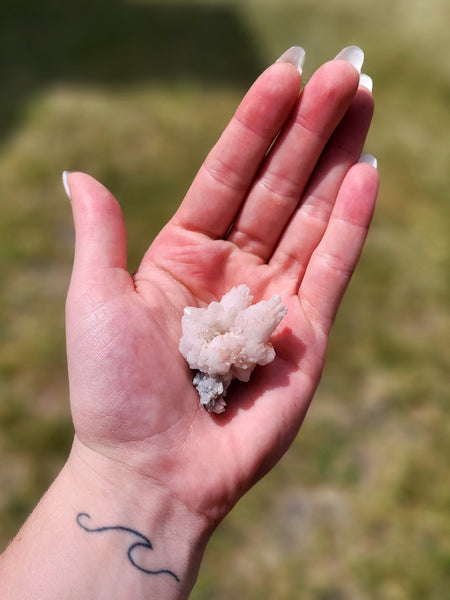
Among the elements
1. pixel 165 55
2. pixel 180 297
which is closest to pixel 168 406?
pixel 180 297

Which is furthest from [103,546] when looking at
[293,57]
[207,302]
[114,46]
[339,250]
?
[114,46]

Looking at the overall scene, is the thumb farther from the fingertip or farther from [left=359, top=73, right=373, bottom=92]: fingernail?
[left=359, top=73, right=373, bottom=92]: fingernail

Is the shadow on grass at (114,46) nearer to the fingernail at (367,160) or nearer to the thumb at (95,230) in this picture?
the thumb at (95,230)

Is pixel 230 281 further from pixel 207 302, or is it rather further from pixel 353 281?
pixel 353 281

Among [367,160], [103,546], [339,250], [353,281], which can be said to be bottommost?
[103,546]

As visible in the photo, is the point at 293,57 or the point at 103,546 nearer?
the point at 103,546

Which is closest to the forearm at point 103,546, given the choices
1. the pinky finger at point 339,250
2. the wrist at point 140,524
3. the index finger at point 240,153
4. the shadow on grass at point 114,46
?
the wrist at point 140,524

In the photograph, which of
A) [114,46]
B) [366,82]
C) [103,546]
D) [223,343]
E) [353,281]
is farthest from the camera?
[114,46]
